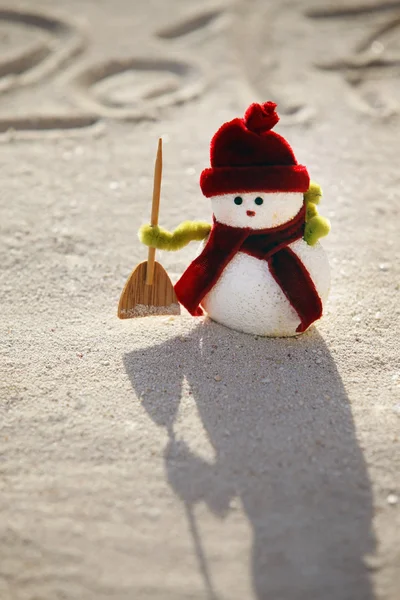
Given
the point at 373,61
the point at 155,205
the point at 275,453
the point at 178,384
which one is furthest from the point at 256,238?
the point at 373,61

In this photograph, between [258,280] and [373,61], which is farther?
[373,61]

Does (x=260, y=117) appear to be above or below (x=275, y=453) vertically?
above

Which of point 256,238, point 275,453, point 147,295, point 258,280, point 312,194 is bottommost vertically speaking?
point 275,453

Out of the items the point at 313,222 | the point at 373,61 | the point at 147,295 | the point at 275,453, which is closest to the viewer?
the point at 275,453

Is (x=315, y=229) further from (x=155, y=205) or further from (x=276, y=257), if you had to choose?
(x=155, y=205)

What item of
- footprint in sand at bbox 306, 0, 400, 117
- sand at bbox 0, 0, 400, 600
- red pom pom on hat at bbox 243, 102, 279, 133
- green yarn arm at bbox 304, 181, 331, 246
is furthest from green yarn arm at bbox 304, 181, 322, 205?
footprint in sand at bbox 306, 0, 400, 117

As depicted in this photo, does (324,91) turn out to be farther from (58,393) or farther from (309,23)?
(58,393)
